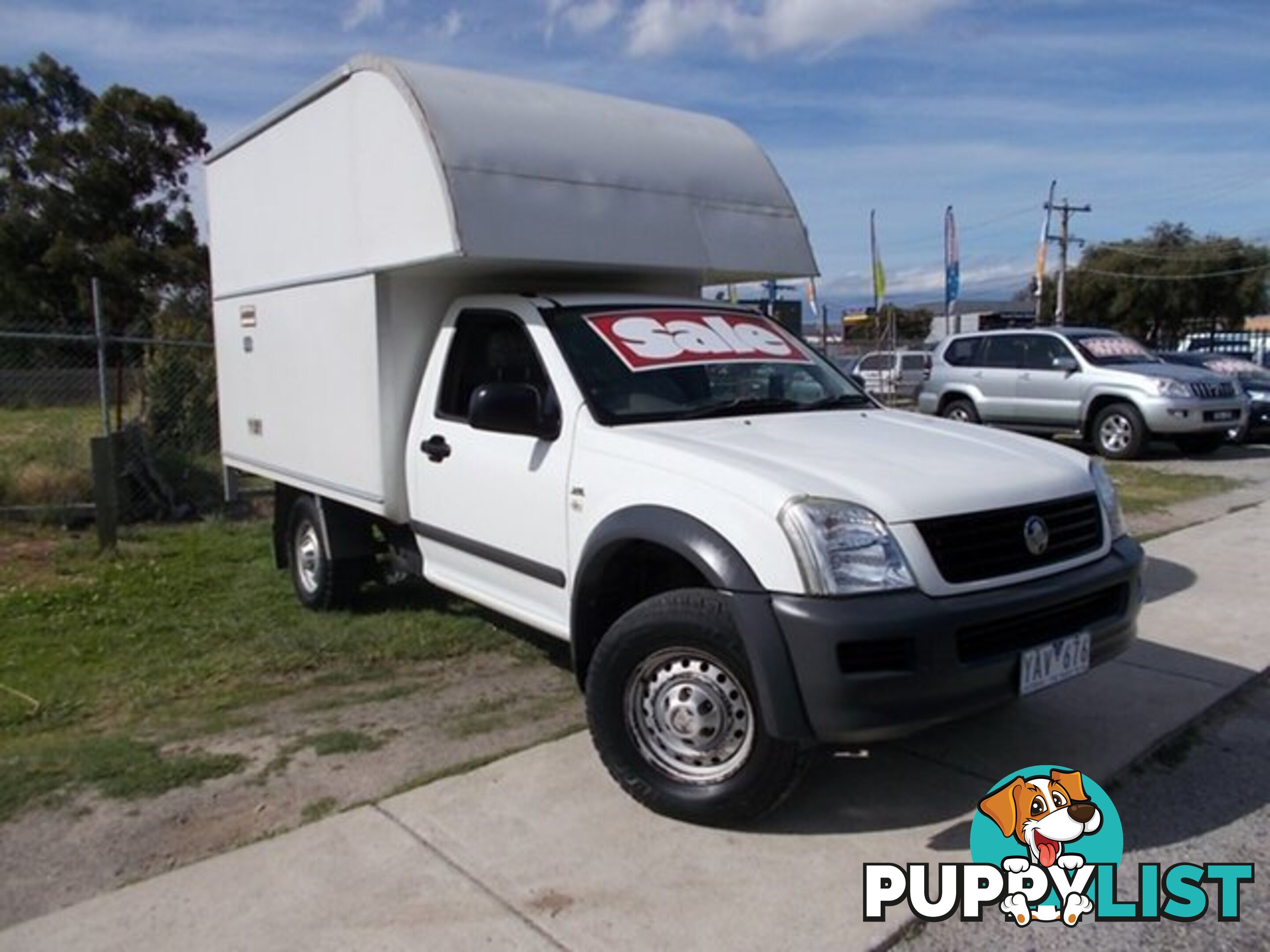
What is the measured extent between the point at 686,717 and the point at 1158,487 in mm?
9839

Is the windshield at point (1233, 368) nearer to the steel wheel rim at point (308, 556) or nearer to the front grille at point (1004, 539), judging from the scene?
the front grille at point (1004, 539)

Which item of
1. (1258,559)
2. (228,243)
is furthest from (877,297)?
(228,243)

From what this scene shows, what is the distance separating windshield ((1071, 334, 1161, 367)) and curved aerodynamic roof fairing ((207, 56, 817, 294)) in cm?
962

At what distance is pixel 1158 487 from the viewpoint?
37.8 feet

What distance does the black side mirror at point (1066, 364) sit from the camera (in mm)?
14055

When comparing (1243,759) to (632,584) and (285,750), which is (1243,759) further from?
(285,750)

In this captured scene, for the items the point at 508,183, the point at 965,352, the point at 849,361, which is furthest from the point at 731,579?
the point at 849,361

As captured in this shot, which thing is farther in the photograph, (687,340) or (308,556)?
(308,556)

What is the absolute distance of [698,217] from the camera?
17.6 feet

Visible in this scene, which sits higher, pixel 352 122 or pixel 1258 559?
pixel 352 122

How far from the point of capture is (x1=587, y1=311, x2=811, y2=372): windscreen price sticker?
4473 millimetres

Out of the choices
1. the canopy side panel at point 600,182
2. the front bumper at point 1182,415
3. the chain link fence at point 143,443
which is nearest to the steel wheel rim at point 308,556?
the canopy side panel at point 600,182

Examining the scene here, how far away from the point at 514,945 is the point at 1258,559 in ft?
22.7

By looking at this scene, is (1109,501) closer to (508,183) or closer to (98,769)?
(508,183)
